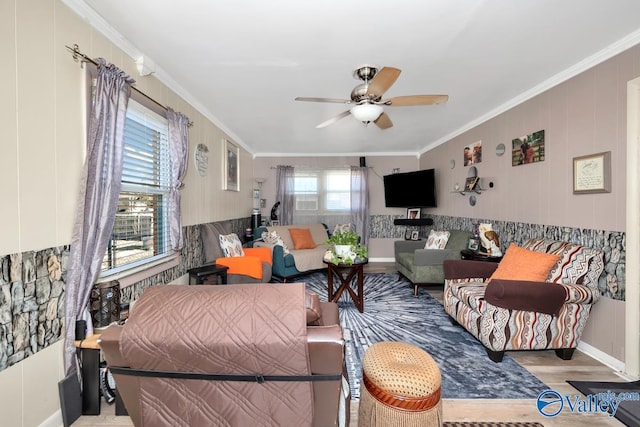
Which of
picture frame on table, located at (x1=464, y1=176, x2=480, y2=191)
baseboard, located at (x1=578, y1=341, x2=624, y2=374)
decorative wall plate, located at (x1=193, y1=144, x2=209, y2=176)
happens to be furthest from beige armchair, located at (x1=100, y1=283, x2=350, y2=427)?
picture frame on table, located at (x1=464, y1=176, x2=480, y2=191)

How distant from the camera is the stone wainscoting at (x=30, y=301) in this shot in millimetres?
1390

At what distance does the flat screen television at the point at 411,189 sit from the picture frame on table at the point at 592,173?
9.80ft

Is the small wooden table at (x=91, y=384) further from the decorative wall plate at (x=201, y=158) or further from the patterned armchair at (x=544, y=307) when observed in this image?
the patterned armchair at (x=544, y=307)

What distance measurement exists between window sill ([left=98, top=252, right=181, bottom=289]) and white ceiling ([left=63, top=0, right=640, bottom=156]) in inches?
68.7

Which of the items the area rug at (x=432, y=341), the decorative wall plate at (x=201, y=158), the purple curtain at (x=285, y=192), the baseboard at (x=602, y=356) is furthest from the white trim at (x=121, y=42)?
the baseboard at (x=602, y=356)

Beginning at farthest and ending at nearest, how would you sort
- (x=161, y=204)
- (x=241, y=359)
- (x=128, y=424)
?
(x=161, y=204), (x=128, y=424), (x=241, y=359)

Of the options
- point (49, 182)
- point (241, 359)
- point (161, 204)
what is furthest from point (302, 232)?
point (241, 359)

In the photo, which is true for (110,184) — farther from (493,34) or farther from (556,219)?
(556,219)

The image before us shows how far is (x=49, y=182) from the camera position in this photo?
1.62 m

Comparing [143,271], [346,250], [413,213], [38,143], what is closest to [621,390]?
[346,250]

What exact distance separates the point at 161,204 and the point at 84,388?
1595 mm

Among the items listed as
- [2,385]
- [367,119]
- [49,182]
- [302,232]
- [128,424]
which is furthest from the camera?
[302,232]

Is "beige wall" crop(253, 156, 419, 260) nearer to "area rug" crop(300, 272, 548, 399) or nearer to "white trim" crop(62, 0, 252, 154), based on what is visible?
"area rug" crop(300, 272, 548, 399)

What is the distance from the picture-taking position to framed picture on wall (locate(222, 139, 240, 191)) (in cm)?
441
